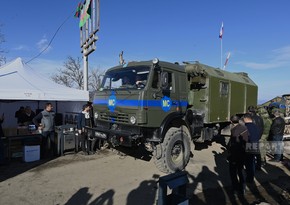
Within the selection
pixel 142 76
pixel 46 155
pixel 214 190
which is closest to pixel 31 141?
pixel 46 155

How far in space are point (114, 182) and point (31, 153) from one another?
3.29m

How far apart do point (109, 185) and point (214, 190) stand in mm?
2339

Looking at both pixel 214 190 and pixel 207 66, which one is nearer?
pixel 214 190

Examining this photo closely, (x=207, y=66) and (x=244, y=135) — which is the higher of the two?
(x=207, y=66)

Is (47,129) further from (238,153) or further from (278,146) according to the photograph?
(278,146)

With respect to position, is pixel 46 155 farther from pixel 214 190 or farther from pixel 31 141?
pixel 214 190

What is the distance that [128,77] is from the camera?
7191mm

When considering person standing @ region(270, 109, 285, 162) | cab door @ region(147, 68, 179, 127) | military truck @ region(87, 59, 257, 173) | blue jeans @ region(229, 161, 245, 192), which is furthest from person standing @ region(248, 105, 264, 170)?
cab door @ region(147, 68, 179, 127)

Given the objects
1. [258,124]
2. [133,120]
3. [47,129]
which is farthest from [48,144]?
[258,124]

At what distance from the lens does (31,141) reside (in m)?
8.05

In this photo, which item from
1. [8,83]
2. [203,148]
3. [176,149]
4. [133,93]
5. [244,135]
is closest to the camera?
[244,135]

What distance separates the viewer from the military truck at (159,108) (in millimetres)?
6570

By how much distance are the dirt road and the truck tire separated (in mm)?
263

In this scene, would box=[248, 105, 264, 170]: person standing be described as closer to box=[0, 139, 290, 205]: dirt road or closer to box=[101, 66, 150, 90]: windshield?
box=[0, 139, 290, 205]: dirt road
